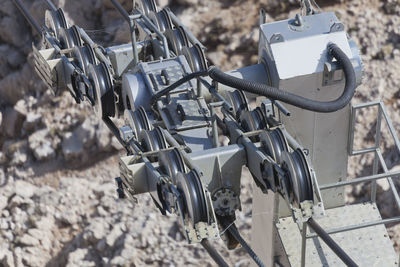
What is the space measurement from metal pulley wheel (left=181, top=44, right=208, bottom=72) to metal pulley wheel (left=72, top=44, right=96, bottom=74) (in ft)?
2.54

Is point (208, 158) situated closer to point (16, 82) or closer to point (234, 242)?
point (234, 242)

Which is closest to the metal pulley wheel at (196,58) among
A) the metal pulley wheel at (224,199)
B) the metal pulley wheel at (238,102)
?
the metal pulley wheel at (238,102)

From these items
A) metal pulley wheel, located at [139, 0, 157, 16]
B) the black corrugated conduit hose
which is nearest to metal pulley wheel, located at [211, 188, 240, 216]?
the black corrugated conduit hose

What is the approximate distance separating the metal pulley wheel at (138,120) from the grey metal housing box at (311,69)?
1.02 metres

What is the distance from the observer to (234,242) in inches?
260

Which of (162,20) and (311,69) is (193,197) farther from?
(162,20)

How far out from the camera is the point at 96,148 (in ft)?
41.3

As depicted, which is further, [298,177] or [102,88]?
[102,88]

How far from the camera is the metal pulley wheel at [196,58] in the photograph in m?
7.16

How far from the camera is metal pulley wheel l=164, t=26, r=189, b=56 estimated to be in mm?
7492

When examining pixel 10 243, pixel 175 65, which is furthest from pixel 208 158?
pixel 10 243

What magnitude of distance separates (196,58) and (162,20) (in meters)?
0.81

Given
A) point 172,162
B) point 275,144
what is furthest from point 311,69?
point 172,162

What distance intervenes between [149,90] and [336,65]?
137 cm
